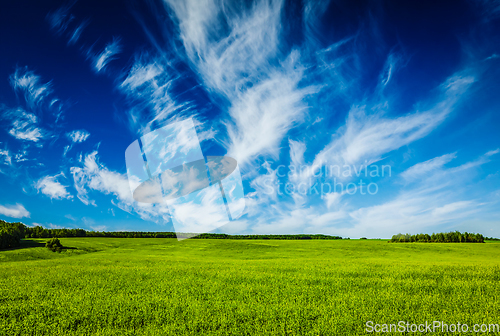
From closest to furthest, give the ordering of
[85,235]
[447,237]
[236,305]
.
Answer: [236,305] < [447,237] < [85,235]

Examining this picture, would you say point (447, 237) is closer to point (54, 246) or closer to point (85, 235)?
point (54, 246)

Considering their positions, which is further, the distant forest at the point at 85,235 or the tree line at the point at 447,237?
the tree line at the point at 447,237

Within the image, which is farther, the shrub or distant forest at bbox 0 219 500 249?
distant forest at bbox 0 219 500 249

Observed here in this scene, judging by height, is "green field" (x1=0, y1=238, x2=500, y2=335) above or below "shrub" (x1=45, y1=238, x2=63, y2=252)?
below

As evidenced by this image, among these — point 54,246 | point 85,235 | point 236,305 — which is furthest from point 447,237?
point 85,235

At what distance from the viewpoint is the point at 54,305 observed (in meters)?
8.27

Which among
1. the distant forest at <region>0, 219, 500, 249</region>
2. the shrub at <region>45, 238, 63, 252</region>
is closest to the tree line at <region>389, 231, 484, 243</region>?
the distant forest at <region>0, 219, 500, 249</region>

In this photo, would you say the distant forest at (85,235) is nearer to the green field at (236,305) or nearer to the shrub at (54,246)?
the shrub at (54,246)

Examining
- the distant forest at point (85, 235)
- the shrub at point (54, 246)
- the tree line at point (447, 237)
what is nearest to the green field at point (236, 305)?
the shrub at point (54, 246)

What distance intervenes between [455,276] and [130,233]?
115m

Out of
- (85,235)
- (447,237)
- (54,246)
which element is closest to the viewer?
(54,246)

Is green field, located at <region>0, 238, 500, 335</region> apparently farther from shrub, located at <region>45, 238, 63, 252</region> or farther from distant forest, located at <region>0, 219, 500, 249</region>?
distant forest, located at <region>0, 219, 500, 249</region>

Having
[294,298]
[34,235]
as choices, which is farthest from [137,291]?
[34,235]

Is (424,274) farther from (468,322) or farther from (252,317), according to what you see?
(252,317)
